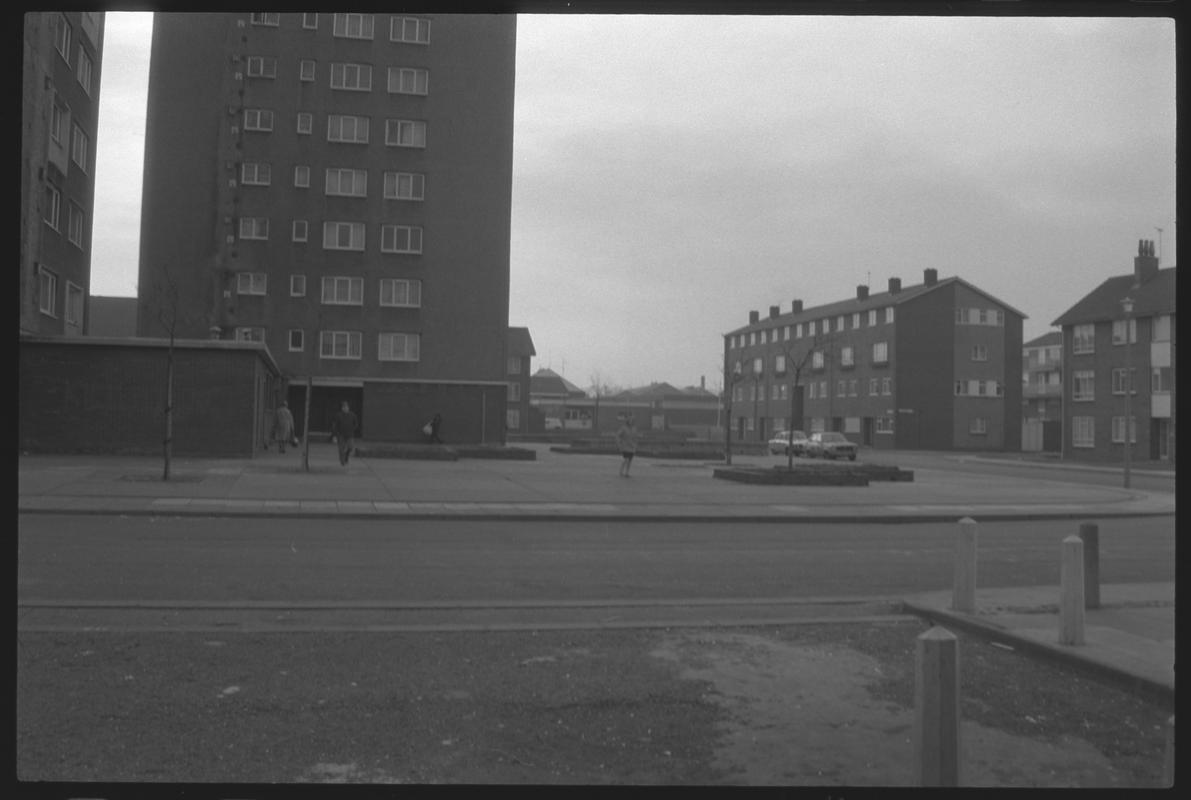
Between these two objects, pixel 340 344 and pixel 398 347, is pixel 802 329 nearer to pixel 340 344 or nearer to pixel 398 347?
pixel 398 347

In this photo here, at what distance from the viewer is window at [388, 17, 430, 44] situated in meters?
4.00

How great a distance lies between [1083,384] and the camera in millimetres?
52656

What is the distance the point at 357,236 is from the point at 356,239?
0.16 meters

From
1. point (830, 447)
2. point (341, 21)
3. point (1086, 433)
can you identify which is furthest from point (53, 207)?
point (1086, 433)

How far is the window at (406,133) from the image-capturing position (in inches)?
1726

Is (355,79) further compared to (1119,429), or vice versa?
(1119,429)

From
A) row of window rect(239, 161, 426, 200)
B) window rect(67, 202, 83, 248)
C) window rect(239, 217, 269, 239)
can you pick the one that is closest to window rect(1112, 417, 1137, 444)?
row of window rect(239, 161, 426, 200)

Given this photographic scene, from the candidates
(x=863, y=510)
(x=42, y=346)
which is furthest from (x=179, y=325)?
(x=863, y=510)

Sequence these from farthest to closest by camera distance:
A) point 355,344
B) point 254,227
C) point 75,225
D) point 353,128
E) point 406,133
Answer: point 355,344 < point 254,227 < point 406,133 < point 353,128 < point 75,225

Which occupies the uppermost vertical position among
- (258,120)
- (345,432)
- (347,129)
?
(347,129)

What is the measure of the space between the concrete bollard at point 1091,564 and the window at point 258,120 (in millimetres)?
39031

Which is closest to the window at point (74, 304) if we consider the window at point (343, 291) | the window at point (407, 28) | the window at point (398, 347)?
the window at point (343, 291)

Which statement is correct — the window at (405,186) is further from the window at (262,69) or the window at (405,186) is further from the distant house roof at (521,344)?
the distant house roof at (521,344)

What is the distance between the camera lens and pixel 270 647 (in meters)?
7.32
